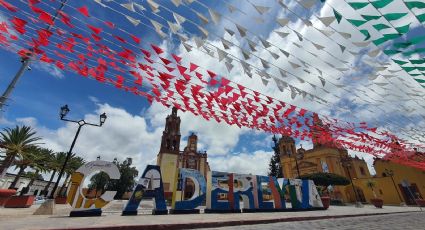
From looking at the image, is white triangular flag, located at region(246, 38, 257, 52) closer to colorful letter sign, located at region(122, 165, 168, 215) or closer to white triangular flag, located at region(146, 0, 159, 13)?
white triangular flag, located at region(146, 0, 159, 13)

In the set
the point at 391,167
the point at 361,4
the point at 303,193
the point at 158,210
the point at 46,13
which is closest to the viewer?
the point at 361,4

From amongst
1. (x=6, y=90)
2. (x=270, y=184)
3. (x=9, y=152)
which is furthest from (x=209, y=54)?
(x=9, y=152)

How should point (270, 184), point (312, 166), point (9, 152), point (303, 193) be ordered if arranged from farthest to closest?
point (312, 166) < point (9, 152) < point (303, 193) < point (270, 184)

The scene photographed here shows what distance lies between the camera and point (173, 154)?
41094 millimetres

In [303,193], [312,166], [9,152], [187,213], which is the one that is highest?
[312,166]

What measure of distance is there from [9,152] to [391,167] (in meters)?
48.8

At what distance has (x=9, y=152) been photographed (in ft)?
70.1

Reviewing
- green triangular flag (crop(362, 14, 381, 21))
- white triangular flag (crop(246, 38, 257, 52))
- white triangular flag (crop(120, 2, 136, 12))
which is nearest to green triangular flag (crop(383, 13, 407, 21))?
green triangular flag (crop(362, 14, 381, 21))

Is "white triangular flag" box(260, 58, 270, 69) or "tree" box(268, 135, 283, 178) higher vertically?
"tree" box(268, 135, 283, 178)

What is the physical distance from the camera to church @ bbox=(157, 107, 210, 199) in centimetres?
3853

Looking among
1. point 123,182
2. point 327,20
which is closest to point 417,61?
point 327,20

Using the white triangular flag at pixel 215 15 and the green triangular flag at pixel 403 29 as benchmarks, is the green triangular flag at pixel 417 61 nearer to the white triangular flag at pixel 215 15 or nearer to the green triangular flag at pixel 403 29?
the green triangular flag at pixel 403 29

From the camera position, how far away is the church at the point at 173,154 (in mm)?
38531

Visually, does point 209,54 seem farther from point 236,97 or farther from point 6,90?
point 6,90
